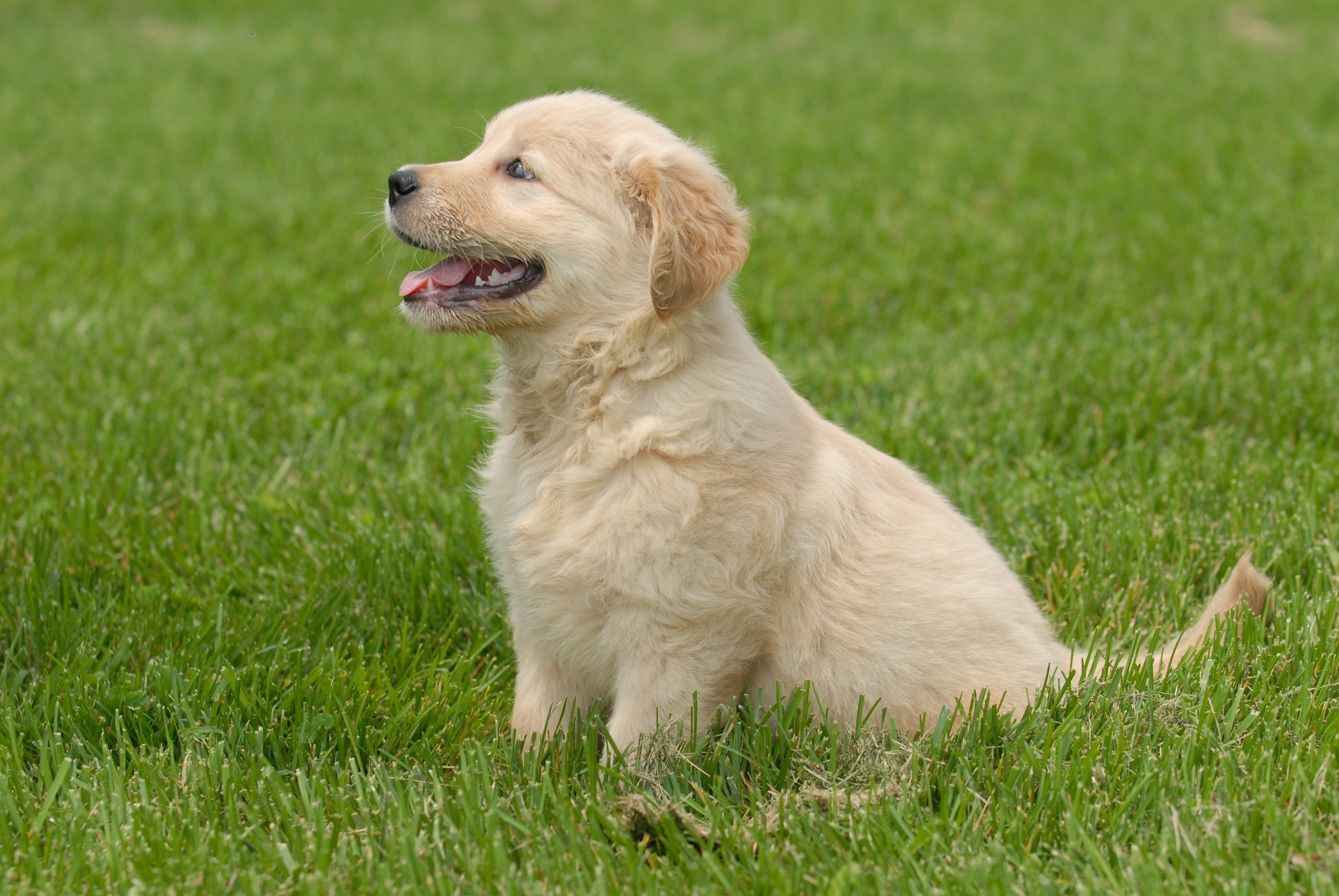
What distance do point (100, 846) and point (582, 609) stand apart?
0.98 metres

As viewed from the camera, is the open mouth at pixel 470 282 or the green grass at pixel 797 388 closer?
the green grass at pixel 797 388

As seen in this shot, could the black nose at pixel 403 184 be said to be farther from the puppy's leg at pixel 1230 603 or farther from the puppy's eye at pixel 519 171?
the puppy's leg at pixel 1230 603

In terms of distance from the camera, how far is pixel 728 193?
8.56 feet

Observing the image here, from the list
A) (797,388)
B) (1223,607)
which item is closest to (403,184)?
(1223,607)

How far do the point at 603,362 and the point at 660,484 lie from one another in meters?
0.31

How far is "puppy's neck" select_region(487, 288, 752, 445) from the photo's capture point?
253 centimetres

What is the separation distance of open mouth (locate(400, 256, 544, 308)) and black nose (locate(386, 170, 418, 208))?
172mm

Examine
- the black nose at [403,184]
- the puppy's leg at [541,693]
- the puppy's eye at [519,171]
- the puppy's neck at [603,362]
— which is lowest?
the puppy's leg at [541,693]

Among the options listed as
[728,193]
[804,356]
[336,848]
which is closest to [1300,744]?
[728,193]

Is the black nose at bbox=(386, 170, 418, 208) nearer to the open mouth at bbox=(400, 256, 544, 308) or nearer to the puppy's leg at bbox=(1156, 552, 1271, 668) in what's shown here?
the open mouth at bbox=(400, 256, 544, 308)

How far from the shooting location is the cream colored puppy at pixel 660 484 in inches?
95.6

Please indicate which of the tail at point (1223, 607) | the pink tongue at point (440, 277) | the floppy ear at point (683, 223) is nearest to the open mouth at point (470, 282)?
the pink tongue at point (440, 277)

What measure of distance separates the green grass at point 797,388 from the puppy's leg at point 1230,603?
70 mm

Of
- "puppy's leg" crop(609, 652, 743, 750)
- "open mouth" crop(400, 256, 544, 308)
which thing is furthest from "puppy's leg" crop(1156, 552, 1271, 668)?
"open mouth" crop(400, 256, 544, 308)
